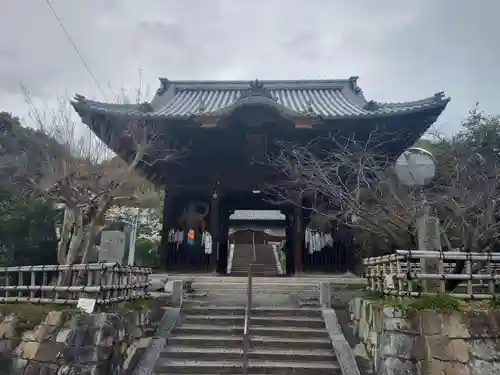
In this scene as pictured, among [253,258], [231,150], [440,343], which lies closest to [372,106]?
[231,150]

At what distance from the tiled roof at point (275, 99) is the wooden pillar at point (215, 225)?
263cm

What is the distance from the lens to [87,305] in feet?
19.6

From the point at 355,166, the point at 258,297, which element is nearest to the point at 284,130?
the point at 355,166

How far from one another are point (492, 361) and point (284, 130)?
7.55 meters

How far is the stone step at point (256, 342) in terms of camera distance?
269 inches

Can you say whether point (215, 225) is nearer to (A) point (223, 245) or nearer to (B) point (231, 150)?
(A) point (223, 245)

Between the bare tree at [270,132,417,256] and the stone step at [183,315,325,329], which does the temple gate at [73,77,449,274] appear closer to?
the bare tree at [270,132,417,256]

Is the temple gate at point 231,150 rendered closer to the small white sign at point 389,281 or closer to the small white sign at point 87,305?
the small white sign at point 389,281

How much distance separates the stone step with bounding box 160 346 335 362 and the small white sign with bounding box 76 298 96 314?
1.46 m

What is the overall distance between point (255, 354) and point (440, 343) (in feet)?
9.04

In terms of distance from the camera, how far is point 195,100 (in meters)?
15.7

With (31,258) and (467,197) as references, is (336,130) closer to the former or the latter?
(467,197)

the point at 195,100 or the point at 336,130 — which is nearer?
the point at 336,130

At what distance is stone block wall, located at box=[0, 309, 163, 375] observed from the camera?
226 inches
